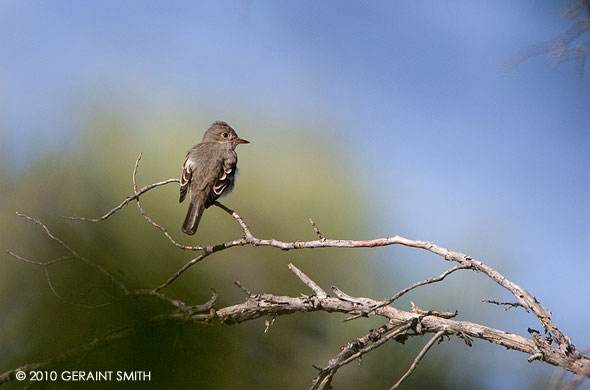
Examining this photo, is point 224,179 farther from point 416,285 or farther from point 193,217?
point 416,285

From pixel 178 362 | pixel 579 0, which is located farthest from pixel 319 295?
pixel 579 0

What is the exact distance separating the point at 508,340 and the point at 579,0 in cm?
159

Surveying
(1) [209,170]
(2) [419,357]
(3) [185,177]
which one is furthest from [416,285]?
(1) [209,170]

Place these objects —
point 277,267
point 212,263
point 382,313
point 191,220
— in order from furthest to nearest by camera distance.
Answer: point 191,220 < point 277,267 < point 212,263 < point 382,313

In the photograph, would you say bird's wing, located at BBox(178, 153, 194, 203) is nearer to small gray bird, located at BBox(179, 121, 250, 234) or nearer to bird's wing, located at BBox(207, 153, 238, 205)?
small gray bird, located at BBox(179, 121, 250, 234)

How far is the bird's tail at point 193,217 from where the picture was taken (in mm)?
5180

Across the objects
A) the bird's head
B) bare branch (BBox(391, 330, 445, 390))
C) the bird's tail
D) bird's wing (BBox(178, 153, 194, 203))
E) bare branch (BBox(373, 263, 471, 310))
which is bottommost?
bare branch (BBox(391, 330, 445, 390))

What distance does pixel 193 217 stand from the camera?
5.31 metres

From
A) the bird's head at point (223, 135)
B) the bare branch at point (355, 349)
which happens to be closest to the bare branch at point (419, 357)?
the bare branch at point (355, 349)

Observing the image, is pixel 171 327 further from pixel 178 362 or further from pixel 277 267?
pixel 277 267

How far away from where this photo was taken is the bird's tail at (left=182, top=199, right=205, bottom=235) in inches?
204

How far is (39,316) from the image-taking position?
2057 millimetres

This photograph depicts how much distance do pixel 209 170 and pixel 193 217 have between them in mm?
793

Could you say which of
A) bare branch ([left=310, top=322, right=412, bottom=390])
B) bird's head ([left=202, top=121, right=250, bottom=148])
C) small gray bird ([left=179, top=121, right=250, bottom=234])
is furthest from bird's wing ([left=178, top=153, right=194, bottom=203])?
bare branch ([left=310, top=322, right=412, bottom=390])
